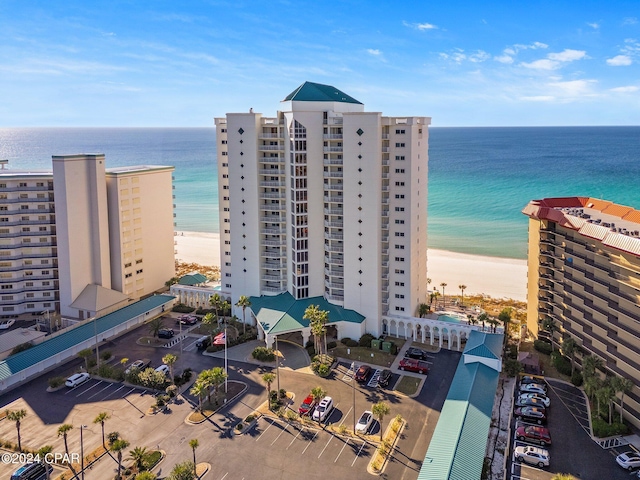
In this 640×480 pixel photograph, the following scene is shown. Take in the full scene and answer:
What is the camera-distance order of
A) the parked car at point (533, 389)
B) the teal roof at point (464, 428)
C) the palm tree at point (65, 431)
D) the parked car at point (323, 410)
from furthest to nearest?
1. the parked car at point (533, 389)
2. the parked car at point (323, 410)
3. the palm tree at point (65, 431)
4. the teal roof at point (464, 428)

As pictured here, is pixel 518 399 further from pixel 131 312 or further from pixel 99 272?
pixel 99 272

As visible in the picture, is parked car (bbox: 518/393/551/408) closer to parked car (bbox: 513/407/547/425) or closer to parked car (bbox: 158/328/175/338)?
parked car (bbox: 513/407/547/425)

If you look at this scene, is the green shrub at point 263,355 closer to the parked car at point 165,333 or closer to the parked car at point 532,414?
the parked car at point 165,333

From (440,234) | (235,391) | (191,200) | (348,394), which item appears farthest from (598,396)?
(191,200)

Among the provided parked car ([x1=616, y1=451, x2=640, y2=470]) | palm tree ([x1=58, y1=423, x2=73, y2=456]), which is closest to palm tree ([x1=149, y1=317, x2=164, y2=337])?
palm tree ([x1=58, y1=423, x2=73, y2=456])

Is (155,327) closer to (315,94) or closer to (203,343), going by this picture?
(203,343)

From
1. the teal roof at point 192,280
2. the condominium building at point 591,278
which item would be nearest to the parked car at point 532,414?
the condominium building at point 591,278

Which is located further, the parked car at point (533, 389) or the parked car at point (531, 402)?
the parked car at point (533, 389)
